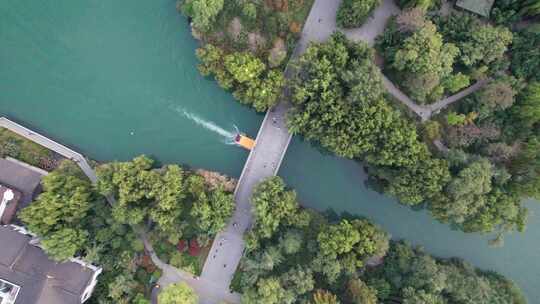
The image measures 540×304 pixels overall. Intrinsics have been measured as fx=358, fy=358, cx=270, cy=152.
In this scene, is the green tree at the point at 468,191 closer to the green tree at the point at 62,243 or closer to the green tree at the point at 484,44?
the green tree at the point at 484,44

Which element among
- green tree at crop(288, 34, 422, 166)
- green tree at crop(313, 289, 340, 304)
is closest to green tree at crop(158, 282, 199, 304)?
green tree at crop(313, 289, 340, 304)

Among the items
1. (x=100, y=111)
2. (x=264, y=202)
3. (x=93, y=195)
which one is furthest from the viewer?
(x=100, y=111)

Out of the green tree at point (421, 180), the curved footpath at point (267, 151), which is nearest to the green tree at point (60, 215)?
the curved footpath at point (267, 151)

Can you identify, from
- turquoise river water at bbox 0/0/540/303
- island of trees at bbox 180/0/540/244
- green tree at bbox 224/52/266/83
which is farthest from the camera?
turquoise river water at bbox 0/0/540/303

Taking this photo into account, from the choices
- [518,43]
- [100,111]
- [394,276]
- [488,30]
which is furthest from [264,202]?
[518,43]

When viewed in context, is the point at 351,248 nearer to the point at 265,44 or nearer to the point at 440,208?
the point at 440,208

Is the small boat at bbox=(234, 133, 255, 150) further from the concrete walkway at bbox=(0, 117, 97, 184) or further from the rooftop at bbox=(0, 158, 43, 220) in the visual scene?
the rooftop at bbox=(0, 158, 43, 220)

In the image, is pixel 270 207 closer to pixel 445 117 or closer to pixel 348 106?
pixel 348 106

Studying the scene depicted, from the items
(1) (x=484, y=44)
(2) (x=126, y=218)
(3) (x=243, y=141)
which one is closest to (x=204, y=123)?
(3) (x=243, y=141)
